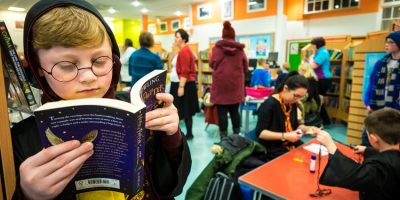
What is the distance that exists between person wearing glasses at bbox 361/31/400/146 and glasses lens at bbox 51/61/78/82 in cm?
304

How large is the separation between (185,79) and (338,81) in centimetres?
389

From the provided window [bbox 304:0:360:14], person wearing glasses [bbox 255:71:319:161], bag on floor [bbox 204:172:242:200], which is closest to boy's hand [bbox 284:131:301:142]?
person wearing glasses [bbox 255:71:319:161]

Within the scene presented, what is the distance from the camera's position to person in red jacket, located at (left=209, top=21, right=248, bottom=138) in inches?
134

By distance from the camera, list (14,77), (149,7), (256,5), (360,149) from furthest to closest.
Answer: (149,7) < (256,5) < (360,149) < (14,77)

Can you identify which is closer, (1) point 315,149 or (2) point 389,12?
(1) point 315,149

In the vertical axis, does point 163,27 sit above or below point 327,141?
above

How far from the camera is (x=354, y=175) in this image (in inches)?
49.4

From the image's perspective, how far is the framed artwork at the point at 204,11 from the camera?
9.42 m

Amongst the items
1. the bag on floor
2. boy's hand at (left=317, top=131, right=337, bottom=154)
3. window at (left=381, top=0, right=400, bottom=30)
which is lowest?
the bag on floor

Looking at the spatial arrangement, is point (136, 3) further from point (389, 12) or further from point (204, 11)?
point (389, 12)

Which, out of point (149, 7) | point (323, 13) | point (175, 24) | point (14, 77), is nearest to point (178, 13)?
point (175, 24)

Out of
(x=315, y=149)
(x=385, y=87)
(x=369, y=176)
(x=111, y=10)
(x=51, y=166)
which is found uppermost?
(x=111, y=10)

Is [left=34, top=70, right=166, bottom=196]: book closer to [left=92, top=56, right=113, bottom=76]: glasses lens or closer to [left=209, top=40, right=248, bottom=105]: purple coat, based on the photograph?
[left=92, top=56, right=113, bottom=76]: glasses lens

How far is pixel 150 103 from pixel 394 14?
823cm
